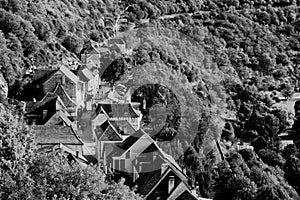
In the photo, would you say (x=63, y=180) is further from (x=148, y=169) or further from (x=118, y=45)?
(x=118, y=45)

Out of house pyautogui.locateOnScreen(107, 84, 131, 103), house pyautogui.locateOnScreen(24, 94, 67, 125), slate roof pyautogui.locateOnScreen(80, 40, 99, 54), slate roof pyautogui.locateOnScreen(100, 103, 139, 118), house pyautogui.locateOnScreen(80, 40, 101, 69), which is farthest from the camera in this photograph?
slate roof pyautogui.locateOnScreen(80, 40, 99, 54)

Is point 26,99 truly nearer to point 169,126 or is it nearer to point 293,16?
point 169,126

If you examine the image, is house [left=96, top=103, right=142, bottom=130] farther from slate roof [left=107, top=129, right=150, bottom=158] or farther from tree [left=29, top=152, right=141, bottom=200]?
tree [left=29, top=152, right=141, bottom=200]

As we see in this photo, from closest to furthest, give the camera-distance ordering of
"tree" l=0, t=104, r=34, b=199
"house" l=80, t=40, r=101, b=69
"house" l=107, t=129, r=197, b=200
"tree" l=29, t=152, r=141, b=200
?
"tree" l=0, t=104, r=34, b=199 → "tree" l=29, t=152, r=141, b=200 → "house" l=107, t=129, r=197, b=200 → "house" l=80, t=40, r=101, b=69

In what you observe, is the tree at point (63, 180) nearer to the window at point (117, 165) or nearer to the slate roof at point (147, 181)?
the slate roof at point (147, 181)

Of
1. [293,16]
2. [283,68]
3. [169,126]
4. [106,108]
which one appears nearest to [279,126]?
[169,126]

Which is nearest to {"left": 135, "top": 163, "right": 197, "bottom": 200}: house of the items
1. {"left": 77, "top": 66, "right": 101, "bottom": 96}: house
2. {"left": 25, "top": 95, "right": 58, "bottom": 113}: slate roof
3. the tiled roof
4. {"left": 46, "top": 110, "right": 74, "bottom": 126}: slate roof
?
the tiled roof
